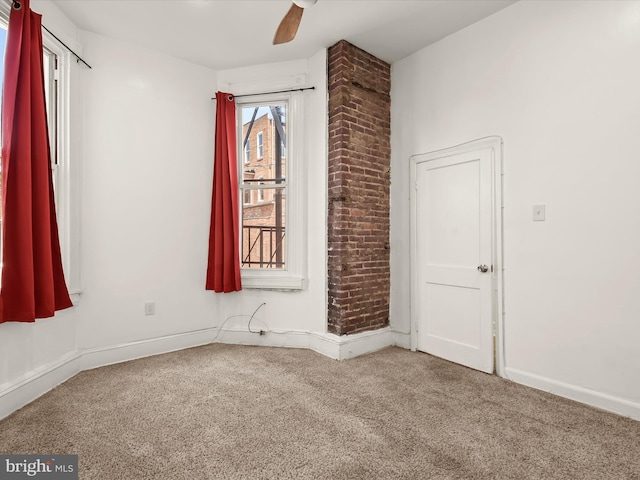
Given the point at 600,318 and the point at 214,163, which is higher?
the point at 214,163

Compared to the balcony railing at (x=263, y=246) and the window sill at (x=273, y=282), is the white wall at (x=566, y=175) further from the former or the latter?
the balcony railing at (x=263, y=246)

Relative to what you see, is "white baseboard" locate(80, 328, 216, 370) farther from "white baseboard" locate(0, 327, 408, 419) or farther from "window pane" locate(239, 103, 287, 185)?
"window pane" locate(239, 103, 287, 185)

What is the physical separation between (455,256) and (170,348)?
2.84 m

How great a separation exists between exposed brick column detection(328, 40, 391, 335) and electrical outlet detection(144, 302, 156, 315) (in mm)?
1694

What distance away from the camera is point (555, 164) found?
2490 millimetres

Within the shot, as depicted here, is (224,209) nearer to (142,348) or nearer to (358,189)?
(358,189)

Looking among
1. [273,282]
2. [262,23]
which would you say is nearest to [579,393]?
[273,282]

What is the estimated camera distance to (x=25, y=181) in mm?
2201

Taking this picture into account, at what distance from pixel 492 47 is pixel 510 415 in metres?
2.74

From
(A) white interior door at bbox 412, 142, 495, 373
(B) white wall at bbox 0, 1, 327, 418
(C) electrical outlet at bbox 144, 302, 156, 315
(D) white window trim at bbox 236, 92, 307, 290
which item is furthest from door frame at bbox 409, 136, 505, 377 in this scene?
(C) electrical outlet at bbox 144, 302, 156, 315

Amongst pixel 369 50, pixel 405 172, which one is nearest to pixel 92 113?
pixel 369 50

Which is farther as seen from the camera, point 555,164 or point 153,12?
point 153,12

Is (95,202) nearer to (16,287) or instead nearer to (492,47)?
(16,287)

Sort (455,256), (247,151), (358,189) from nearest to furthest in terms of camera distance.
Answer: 1. (455,256)
2. (358,189)
3. (247,151)
